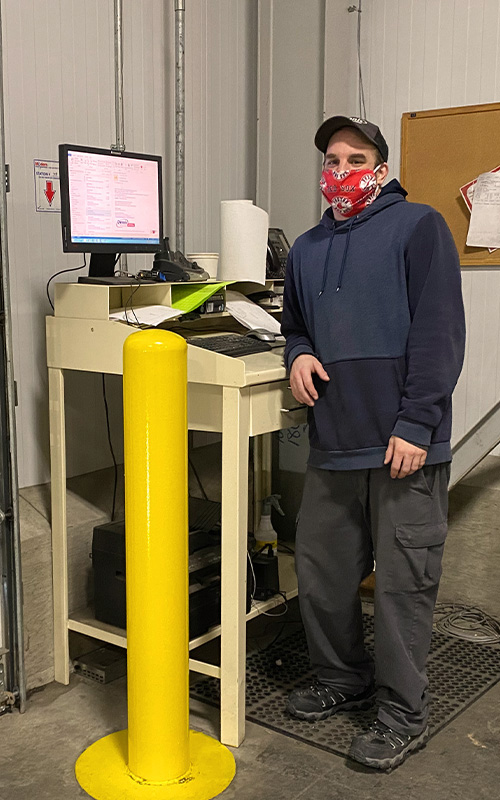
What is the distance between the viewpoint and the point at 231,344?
219cm

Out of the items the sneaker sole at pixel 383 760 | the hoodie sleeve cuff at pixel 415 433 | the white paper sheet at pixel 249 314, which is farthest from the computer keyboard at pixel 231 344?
the sneaker sole at pixel 383 760

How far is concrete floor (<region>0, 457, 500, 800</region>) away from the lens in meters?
1.93

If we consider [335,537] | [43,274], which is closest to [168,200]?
[43,274]

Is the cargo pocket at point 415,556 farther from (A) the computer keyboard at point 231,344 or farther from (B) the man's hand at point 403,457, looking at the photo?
(A) the computer keyboard at point 231,344

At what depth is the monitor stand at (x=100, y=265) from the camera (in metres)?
2.36

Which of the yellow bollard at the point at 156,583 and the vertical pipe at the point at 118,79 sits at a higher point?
the vertical pipe at the point at 118,79

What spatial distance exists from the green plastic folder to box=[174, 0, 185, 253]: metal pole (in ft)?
1.52

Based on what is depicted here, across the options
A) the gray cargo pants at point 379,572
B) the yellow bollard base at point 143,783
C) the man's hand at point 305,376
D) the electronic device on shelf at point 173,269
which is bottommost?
the yellow bollard base at point 143,783

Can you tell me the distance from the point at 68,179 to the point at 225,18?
51.5 inches

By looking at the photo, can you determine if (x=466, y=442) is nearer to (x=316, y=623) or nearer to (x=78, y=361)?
(x=316, y=623)

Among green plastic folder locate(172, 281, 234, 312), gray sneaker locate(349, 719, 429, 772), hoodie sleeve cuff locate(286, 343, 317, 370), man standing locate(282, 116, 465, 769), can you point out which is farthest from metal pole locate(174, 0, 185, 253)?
gray sneaker locate(349, 719, 429, 772)

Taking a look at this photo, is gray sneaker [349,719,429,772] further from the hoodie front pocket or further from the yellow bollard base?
the hoodie front pocket

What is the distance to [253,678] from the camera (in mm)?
2479

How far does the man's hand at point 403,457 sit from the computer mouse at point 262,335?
54 centimetres
